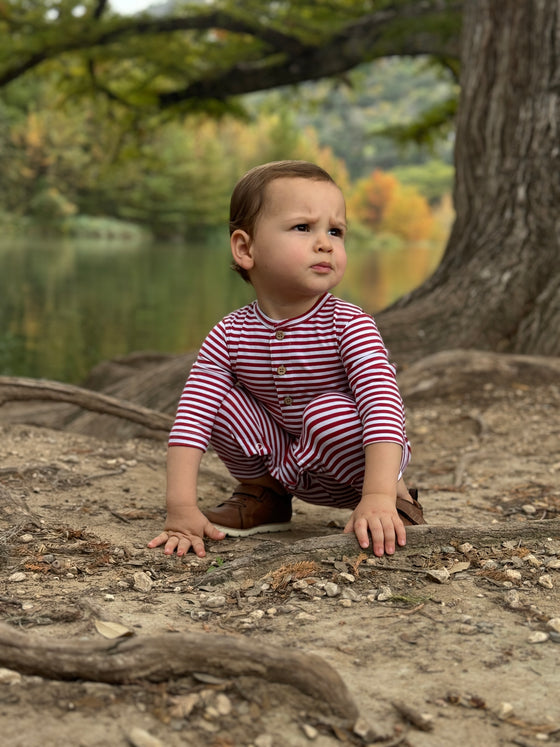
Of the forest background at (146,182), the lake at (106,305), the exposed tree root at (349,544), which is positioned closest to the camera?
the exposed tree root at (349,544)

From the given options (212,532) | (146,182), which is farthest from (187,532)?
(146,182)

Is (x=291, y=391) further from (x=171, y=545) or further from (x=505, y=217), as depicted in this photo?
(x=505, y=217)

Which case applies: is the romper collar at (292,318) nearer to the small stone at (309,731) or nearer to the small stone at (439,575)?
the small stone at (439,575)

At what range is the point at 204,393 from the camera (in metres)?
2.67

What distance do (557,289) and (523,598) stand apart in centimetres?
339

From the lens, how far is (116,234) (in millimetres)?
44812

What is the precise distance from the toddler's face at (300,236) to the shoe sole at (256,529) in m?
0.78

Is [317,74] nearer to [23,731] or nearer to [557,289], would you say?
→ [557,289]

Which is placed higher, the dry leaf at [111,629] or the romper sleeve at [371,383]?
the romper sleeve at [371,383]

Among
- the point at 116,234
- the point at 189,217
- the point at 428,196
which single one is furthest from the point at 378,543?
the point at 428,196

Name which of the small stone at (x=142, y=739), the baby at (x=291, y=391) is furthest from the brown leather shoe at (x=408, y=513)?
the small stone at (x=142, y=739)

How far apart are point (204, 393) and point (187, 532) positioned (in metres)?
0.43

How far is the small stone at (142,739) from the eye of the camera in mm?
1392

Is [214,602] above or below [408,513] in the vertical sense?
below
